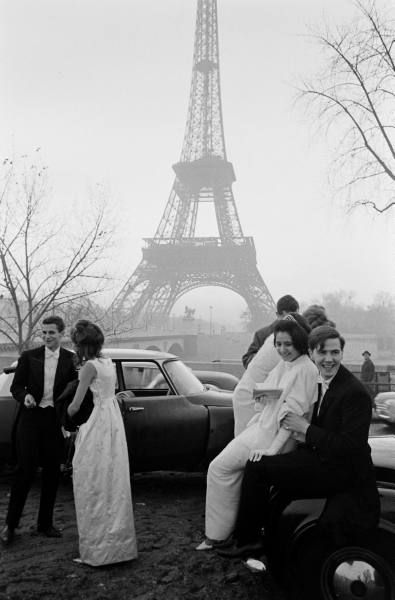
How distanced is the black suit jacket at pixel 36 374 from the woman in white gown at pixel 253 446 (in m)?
1.67

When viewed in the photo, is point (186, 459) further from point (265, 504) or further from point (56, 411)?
point (265, 504)

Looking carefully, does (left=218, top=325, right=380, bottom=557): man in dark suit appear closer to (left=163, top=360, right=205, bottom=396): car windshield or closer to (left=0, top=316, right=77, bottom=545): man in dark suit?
(left=0, top=316, right=77, bottom=545): man in dark suit

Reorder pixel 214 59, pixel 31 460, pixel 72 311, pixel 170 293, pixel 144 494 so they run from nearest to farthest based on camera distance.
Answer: pixel 31 460
pixel 144 494
pixel 72 311
pixel 170 293
pixel 214 59

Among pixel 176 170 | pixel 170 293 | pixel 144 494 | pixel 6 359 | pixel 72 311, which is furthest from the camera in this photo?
pixel 176 170

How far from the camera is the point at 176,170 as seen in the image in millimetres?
51562

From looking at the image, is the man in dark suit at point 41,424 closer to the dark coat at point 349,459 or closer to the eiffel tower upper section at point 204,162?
the dark coat at point 349,459

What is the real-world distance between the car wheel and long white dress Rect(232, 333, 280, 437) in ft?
4.60

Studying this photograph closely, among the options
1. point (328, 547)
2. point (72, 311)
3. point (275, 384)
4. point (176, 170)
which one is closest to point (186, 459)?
point (275, 384)

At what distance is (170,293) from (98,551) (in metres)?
41.1

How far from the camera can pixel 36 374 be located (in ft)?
15.0

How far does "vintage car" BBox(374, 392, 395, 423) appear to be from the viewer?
12.5m

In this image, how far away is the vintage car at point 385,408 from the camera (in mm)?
12535

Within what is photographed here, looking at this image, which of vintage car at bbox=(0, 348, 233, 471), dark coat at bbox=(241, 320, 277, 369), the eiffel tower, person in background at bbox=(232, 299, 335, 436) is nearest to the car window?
vintage car at bbox=(0, 348, 233, 471)

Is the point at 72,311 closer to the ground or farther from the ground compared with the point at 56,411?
farther from the ground
